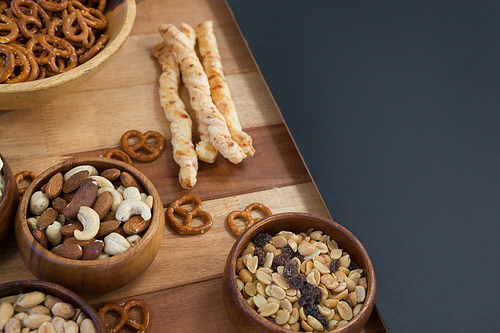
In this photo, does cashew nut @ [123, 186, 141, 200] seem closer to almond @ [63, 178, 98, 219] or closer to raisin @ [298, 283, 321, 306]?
almond @ [63, 178, 98, 219]

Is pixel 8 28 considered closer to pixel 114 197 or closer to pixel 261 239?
pixel 114 197

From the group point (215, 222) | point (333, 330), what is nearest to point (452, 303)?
point (333, 330)

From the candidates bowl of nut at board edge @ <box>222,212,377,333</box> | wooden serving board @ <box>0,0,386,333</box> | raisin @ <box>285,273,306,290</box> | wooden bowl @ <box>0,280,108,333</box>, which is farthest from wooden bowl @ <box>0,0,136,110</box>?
raisin @ <box>285,273,306,290</box>

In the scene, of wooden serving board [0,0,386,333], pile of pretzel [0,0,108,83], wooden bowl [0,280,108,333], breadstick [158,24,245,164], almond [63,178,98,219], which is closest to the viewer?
wooden bowl [0,280,108,333]

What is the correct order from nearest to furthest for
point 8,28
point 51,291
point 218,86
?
point 51,291, point 8,28, point 218,86

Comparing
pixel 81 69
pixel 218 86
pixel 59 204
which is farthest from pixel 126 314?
pixel 218 86

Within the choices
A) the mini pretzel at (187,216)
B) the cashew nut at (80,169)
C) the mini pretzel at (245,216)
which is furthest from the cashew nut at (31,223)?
the mini pretzel at (245,216)
